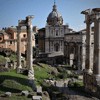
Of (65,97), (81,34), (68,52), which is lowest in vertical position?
(65,97)

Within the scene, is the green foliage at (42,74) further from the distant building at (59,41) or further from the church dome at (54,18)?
the church dome at (54,18)

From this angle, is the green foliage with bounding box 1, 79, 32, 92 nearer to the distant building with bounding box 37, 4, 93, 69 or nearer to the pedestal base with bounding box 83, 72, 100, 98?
the pedestal base with bounding box 83, 72, 100, 98

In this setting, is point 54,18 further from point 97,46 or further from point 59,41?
point 97,46

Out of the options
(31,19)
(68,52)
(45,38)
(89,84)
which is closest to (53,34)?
(45,38)

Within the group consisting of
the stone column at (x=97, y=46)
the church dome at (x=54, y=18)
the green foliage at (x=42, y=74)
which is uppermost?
the church dome at (x=54, y=18)

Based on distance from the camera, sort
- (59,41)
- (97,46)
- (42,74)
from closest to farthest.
→ (97,46) → (42,74) → (59,41)

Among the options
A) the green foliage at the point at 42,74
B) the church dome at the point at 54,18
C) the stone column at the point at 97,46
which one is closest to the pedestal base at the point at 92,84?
the stone column at the point at 97,46

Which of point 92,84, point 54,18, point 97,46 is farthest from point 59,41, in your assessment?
point 97,46

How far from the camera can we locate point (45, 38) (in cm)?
5450

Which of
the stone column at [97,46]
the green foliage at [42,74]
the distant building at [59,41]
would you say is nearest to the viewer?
the stone column at [97,46]

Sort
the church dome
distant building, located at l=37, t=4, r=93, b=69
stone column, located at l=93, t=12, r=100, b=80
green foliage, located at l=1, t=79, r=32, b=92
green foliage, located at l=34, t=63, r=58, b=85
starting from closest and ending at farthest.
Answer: green foliage, located at l=1, t=79, r=32, b=92, stone column, located at l=93, t=12, r=100, b=80, green foliage, located at l=34, t=63, r=58, b=85, distant building, located at l=37, t=4, r=93, b=69, the church dome

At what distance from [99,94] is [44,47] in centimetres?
3909

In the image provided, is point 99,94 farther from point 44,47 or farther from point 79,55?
point 44,47

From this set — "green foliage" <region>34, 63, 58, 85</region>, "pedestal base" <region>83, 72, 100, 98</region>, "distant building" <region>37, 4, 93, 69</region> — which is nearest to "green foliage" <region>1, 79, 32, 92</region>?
"pedestal base" <region>83, 72, 100, 98</region>
